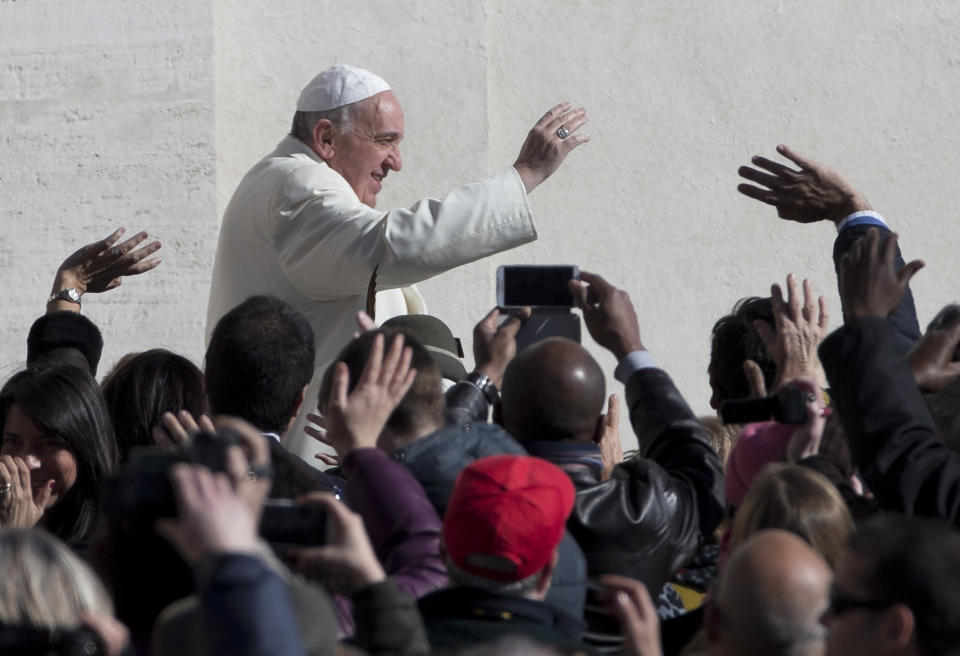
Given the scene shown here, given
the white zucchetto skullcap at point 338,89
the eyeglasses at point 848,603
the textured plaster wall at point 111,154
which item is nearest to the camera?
the eyeglasses at point 848,603

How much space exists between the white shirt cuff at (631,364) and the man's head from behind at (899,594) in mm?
1331

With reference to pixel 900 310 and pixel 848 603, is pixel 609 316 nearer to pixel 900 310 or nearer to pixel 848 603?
pixel 900 310

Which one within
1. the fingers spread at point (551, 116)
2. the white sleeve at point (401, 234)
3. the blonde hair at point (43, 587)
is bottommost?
the blonde hair at point (43, 587)

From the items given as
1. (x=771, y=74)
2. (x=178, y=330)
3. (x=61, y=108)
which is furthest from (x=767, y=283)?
(x=61, y=108)

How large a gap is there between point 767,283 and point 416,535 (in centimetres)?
476

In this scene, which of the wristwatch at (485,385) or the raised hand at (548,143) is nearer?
the wristwatch at (485,385)

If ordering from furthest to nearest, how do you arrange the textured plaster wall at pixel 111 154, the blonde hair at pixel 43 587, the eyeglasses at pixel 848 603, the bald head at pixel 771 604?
1. the textured plaster wall at pixel 111 154
2. the bald head at pixel 771 604
3. the eyeglasses at pixel 848 603
4. the blonde hair at pixel 43 587

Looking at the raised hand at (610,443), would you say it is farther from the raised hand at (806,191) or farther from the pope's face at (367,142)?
the pope's face at (367,142)

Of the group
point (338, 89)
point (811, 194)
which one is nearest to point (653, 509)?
point (811, 194)

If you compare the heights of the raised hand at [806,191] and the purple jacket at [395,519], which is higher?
the raised hand at [806,191]

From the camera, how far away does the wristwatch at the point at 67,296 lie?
4.53 m

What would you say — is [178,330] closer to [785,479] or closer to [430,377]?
[430,377]

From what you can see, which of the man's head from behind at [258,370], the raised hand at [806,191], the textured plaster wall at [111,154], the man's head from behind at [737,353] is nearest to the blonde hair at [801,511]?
the man's head from behind at [258,370]

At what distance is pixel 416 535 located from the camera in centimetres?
258
